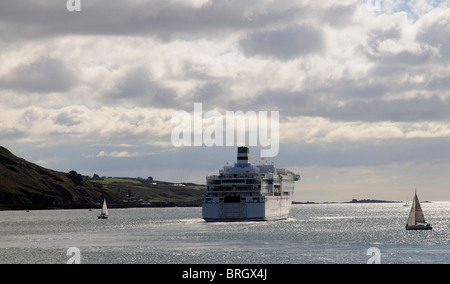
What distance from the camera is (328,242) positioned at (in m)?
99.8

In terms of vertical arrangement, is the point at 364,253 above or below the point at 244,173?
below

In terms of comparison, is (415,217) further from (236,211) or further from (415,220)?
(236,211)

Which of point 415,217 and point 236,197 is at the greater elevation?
point 236,197

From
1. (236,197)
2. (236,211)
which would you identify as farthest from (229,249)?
(236,197)

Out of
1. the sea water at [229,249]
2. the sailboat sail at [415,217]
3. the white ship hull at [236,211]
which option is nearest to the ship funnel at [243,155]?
the white ship hull at [236,211]

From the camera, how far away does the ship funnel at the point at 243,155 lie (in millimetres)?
162125

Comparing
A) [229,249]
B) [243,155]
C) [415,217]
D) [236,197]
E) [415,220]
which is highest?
[243,155]

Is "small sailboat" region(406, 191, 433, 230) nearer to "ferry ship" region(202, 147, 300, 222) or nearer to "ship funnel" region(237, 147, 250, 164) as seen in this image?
"ferry ship" region(202, 147, 300, 222)

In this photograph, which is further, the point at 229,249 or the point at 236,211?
the point at 236,211

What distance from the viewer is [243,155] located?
164 meters
